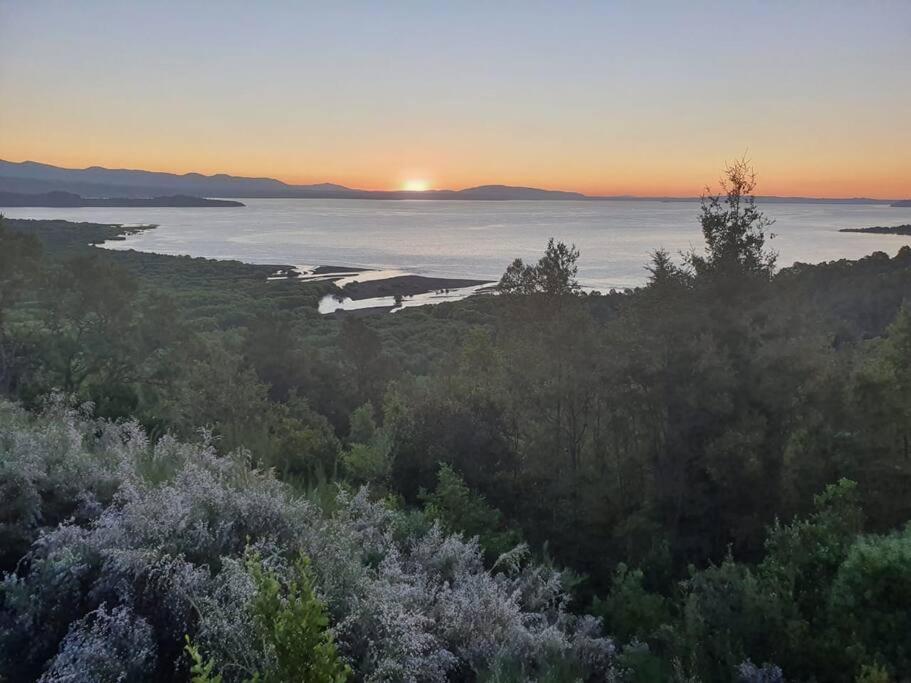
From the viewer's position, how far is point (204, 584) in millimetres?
4797

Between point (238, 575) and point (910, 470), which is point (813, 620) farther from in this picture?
point (910, 470)

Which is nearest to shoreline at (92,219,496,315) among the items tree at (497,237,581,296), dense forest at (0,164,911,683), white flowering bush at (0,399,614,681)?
dense forest at (0,164,911,683)

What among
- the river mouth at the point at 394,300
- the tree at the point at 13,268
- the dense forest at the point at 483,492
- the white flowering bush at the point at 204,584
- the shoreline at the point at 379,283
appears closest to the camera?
the white flowering bush at the point at 204,584

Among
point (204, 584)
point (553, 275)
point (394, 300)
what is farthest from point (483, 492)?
point (394, 300)

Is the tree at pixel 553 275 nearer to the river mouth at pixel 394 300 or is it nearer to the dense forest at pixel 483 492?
the dense forest at pixel 483 492

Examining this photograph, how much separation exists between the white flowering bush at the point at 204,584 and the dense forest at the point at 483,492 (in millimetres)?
25

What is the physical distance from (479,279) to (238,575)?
8212cm

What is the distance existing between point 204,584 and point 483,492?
846 cm

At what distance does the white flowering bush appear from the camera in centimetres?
437

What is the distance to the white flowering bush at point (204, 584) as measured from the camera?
14.3 ft

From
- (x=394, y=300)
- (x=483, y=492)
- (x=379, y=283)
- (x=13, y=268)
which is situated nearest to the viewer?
(x=483, y=492)

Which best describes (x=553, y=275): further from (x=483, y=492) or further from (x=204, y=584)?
(x=204, y=584)

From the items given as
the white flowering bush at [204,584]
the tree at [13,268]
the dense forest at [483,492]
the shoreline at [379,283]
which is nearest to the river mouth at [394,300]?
the shoreline at [379,283]

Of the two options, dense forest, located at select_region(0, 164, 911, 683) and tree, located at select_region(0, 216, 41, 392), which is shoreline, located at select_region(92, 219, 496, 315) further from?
dense forest, located at select_region(0, 164, 911, 683)
